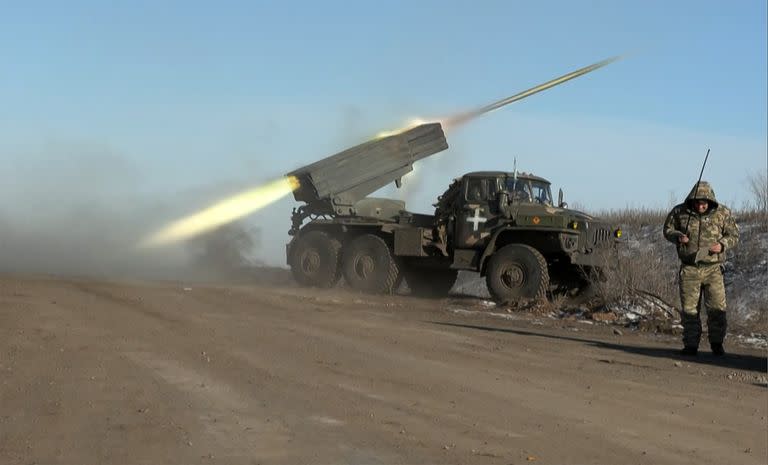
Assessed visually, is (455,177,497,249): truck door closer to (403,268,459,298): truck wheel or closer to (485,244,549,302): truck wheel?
(485,244,549,302): truck wheel

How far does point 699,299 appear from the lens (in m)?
10.5

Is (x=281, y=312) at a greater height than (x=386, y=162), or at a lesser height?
lesser

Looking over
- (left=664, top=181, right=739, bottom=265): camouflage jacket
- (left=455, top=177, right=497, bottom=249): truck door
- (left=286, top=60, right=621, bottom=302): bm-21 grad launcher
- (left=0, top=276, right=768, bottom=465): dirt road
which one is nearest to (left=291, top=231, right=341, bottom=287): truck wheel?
(left=286, top=60, right=621, bottom=302): bm-21 grad launcher

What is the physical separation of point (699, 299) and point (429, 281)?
9.89 metres

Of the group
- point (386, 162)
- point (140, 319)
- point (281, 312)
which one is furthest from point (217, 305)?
point (386, 162)

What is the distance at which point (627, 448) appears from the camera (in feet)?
18.4

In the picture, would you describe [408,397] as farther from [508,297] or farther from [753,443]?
[508,297]

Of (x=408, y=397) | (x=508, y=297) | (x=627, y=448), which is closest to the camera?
(x=627, y=448)

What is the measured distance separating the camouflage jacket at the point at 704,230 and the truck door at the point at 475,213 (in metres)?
7.14

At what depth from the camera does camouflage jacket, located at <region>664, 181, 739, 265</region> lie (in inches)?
412

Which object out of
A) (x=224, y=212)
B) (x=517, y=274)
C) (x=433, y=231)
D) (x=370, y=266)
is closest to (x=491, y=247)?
(x=517, y=274)

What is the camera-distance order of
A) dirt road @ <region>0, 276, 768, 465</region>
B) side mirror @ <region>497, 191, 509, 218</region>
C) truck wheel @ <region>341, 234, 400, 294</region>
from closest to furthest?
dirt road @ <region>0, 276, 768, 465</region>, side mirror @ <region>497, 191, 509, 218</region>, truck wheel @ <region>341, 234, 400, 294</region>

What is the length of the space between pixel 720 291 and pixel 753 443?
15.6ft

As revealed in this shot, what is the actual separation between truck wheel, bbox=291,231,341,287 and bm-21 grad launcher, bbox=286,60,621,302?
0.02 metres
